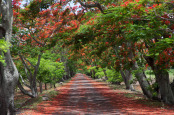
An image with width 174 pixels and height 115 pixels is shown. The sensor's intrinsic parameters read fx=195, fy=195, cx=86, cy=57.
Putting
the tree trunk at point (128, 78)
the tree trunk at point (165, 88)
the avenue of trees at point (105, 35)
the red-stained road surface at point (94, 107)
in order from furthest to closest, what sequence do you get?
1. the tree trunk at point (128, 78)
2. the tree trunk at point (165, 88)
3. the red-stained road surface at point (94, 107)
4. the avenue of trees at point (105, 35)

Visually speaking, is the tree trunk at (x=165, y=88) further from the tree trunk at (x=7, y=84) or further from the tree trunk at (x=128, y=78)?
the tree trunk at (x=128, y=78)

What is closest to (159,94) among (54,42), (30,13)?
(54,42)

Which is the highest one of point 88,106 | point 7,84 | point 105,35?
point 105,35

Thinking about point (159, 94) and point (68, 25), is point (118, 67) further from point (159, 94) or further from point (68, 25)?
point (68, 25)

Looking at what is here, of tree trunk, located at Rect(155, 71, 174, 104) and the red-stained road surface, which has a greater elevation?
tree trunk, located at Rect(155, 71, 174, 104)

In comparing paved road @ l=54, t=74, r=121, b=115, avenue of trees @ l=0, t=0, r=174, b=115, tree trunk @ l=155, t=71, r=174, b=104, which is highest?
avenue of trees @ l=0, t=0, r=174, b=115

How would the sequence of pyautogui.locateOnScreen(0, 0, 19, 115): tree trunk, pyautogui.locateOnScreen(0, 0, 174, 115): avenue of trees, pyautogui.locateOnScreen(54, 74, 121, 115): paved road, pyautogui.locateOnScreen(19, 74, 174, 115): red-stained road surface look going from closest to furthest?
pyautogui.locateOnScreen(0, 0, 174, 115): avenue of trees, pyautogui.locateOnScreen(0, 0, 19, 115): tree trunk, pyautogui.locateOnScreen(19, 74, 174, 115): red-stained road surface, pyautogui.locateOnScreen(54, 74, 121, 115): paved road

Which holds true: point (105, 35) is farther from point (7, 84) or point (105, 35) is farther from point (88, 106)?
point (7, 84)

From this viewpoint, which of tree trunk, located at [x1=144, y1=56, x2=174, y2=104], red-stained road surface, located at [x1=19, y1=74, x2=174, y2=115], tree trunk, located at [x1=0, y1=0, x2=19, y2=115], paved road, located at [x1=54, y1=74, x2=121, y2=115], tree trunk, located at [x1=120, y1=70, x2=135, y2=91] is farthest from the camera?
tree trunk, located at [x1=120, y1=70, x2=135, y2=91]

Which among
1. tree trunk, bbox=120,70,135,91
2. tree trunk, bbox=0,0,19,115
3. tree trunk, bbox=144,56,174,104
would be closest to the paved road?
tree trunk, bbox=0,0,19,115

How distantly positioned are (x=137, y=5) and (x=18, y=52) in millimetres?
9354

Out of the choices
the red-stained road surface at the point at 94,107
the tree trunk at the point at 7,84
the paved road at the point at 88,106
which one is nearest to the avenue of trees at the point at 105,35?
the tree trunk at the point at 7,84

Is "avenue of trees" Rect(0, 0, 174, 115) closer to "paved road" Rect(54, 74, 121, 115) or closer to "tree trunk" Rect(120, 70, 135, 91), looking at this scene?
"tree trunk" Rect(120, 70, 135, 91)

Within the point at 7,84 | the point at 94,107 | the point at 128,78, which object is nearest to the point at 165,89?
the point at 94,107
